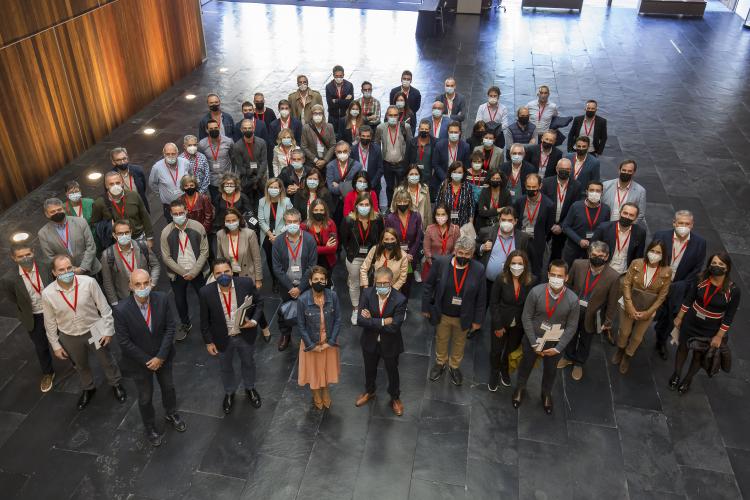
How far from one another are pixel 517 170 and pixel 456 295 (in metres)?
2.63

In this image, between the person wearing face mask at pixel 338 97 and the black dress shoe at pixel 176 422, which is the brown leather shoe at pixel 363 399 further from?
the person wearing face mask at pixel 338 97

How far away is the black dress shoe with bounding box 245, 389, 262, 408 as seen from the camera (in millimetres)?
6199

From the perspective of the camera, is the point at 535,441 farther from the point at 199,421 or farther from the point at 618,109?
the point at 618,109

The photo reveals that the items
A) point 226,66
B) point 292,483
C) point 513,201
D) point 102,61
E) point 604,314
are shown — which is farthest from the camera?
point 226,66

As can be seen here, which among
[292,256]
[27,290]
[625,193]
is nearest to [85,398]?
[27,290]

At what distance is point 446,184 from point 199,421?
12.9 feet

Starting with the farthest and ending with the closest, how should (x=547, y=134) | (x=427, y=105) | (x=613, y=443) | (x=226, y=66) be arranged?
1. (x=226, y=66)
2. (x=427, y=105)
3. (x=547, y=134)
4. (x=613, y=443)

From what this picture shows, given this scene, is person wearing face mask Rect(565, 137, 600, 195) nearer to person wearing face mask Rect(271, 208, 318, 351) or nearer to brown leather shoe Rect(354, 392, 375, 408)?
person wearing face mask Rect(271, 208, 318, 351)

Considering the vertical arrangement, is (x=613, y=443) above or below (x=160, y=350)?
below

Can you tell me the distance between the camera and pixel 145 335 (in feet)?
17.7

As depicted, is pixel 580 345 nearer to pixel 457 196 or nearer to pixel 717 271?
pixel 717 271

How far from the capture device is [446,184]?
25.0 ft

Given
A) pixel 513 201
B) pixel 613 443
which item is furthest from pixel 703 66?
pixel 613 443

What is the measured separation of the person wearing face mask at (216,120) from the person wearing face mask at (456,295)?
14.8 ft
